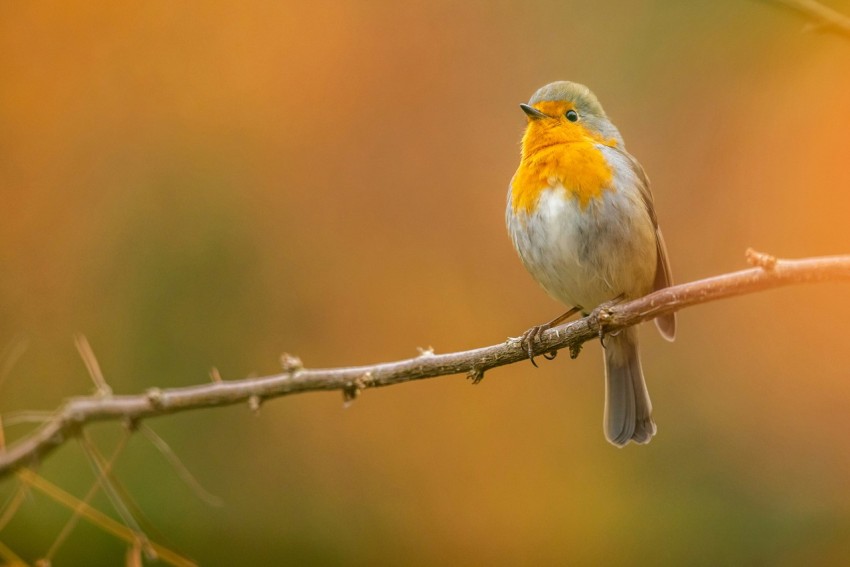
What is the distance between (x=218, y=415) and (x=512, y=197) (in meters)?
2.14

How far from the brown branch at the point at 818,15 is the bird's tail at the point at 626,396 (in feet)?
6.66

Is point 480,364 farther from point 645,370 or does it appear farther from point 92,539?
point 92,539

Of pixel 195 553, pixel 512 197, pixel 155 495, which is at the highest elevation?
pixel 512 197

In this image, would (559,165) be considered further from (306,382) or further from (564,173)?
(306,382)

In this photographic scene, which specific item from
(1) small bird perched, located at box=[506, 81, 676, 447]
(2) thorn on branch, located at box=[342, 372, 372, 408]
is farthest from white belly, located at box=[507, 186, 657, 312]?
(2) thorn on branch, located at box=[342, 372, 372, 408]

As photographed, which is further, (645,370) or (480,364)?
(645,370)

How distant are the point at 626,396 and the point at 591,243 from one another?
2.67ft

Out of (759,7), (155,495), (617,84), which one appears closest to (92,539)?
(155,495)

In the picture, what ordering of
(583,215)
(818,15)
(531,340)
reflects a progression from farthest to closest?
1. (583,215)
2. (531,340)
3. (818,15)

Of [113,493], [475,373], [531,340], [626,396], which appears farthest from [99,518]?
[626,396]

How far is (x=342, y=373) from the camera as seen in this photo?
7.22 feet

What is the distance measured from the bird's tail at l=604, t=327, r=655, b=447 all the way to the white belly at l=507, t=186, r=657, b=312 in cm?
26

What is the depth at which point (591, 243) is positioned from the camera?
2.98m

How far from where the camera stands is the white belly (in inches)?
117
